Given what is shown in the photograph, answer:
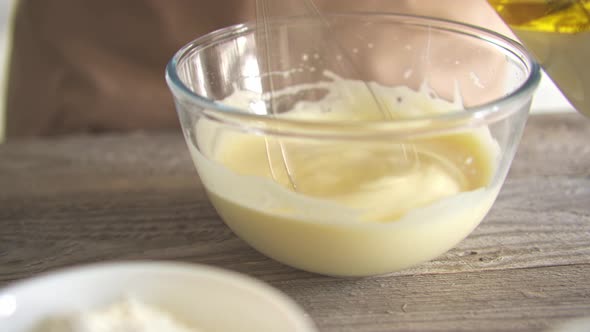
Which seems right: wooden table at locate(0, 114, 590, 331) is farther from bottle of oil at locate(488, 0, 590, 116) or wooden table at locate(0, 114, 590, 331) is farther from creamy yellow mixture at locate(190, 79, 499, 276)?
bottle of oil at locate(488, 0, 590, 116)

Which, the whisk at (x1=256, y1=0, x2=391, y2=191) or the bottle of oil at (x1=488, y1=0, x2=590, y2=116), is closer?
the bottle of oil at (x1=488, y1=0, x2=590, y2=116)

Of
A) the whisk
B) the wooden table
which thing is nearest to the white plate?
the wooden table

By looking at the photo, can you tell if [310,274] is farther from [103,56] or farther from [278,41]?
[103,56]

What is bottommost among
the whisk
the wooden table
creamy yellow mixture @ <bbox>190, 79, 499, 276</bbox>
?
the wooden table

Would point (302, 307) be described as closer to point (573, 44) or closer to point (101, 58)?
point (573, 44)

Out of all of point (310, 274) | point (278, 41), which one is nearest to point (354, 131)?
point (310, 274)

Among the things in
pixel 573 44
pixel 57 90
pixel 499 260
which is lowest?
pixel 499 260

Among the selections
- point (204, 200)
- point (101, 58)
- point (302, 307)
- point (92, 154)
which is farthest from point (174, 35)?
point (302, 307)

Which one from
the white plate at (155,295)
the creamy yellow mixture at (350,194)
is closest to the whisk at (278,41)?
the creamy yellow mixture at (350,194)
